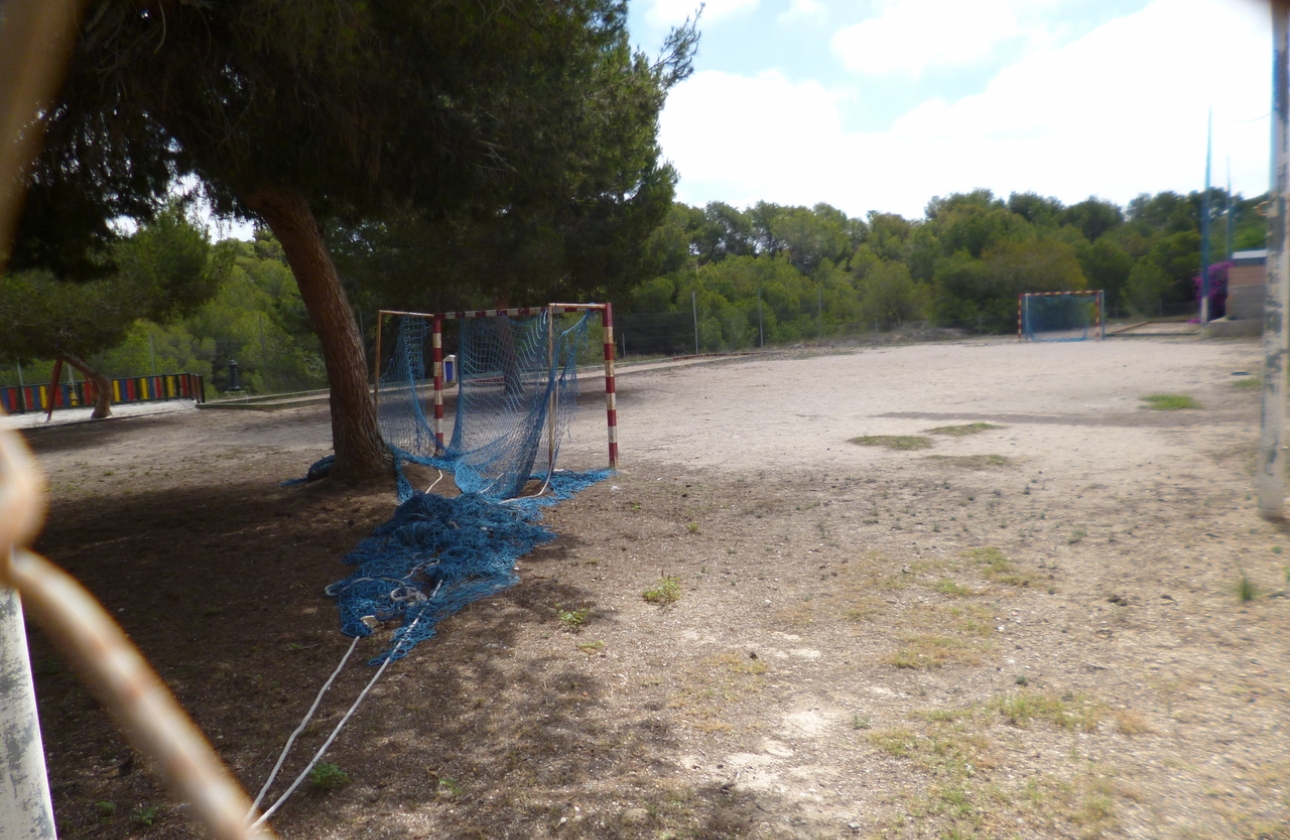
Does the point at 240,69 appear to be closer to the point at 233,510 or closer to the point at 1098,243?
the point at 233,510

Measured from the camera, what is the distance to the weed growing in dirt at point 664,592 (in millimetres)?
5082

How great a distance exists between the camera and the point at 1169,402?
12.2 metres

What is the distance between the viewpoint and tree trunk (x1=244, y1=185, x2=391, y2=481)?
7.91 metres

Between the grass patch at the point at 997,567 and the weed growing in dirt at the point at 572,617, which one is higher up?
the grass patch at the point at 997,567

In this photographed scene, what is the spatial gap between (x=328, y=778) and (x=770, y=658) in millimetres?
1948

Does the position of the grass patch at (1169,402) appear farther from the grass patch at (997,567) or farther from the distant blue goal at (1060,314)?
Result: the distant blue goal at (1060,314)

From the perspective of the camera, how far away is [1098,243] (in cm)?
4472

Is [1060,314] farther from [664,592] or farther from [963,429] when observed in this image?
[664,592]

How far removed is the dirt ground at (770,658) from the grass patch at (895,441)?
71 cm

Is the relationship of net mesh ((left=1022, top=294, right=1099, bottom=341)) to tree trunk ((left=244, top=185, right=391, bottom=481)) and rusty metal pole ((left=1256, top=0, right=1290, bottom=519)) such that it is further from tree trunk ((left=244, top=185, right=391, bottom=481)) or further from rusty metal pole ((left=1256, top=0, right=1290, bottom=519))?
tree trunk ((left=244, top=185, right=391, bottom=481))

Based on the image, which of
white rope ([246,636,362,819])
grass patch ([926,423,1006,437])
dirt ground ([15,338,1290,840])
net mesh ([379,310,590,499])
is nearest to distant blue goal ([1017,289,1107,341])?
grass patch ([926,423,1006,437])

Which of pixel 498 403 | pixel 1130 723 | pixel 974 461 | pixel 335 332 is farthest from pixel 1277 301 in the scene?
pixel 498 403

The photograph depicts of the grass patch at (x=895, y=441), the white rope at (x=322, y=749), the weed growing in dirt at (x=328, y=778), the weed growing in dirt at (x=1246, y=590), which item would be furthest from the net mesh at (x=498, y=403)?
the weed growing in dirt at (x=1246, y=590)

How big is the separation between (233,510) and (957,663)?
6.31 meters
